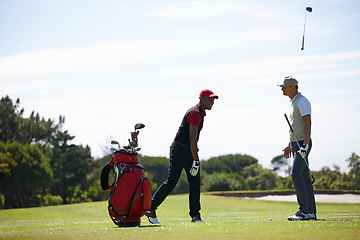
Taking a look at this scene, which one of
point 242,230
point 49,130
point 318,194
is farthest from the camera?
point 49,130

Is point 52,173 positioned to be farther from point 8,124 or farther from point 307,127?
point 307,127

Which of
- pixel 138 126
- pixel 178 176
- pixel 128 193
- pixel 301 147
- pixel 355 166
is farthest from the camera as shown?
pixel 355 166

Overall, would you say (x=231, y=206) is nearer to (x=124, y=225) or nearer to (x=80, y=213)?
(x=80, y=213)

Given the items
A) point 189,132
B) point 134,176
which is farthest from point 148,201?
point 189,132

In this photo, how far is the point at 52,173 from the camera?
200 ft

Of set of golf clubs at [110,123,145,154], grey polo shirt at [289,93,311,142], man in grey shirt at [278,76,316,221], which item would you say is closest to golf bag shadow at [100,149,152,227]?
set of golf clubs at [110,123,145,154]

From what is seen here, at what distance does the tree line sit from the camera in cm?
5306

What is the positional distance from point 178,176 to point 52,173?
5249cm

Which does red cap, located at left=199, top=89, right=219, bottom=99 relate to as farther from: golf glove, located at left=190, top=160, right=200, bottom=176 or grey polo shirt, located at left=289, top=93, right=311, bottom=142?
grey polo shirt, located at left=289, top=93, right=311, bottom=142

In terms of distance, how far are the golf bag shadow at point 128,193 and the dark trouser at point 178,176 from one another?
2.22 feet

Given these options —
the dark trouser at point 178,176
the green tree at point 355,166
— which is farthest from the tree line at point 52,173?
the dark trouser at point 178,176

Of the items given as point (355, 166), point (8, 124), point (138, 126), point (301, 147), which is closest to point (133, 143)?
point (138, 126)

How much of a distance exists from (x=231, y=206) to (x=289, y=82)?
18.9 metres

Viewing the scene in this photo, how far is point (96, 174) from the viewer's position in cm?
7212
